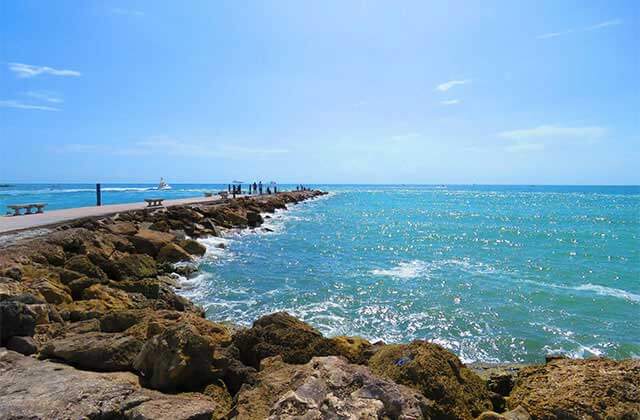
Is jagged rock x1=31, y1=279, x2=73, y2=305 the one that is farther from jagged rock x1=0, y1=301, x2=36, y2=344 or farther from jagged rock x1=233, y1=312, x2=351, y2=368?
jagged rock x1=233, y1=312, x2=351, y2=368

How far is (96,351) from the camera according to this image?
171 inches

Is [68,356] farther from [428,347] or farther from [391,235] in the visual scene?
[391,235]

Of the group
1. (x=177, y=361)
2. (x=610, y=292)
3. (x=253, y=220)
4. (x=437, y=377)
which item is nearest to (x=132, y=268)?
(x=177, y=361)

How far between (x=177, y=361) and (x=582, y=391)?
155 inches

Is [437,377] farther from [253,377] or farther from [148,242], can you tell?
[148,242]

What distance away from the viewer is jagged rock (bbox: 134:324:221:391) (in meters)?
3.90

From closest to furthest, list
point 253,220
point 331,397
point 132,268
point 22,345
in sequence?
point 331,397 < point 22,345 < point 132,268 < point 253,220

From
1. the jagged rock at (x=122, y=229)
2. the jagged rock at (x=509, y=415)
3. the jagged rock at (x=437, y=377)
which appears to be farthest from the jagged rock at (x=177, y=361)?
the jagged rock at (x=122, y=229)

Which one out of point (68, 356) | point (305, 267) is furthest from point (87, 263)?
point (305, 267)

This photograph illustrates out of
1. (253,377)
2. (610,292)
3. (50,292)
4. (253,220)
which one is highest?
(50,292)

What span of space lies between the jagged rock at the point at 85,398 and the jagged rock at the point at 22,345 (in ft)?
2.45

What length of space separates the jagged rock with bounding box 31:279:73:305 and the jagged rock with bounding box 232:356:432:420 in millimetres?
5158

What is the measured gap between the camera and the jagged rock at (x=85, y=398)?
325 centimetres

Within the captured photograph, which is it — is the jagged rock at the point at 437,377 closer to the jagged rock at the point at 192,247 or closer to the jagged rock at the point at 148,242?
the jagged rock at the point at 148,242
